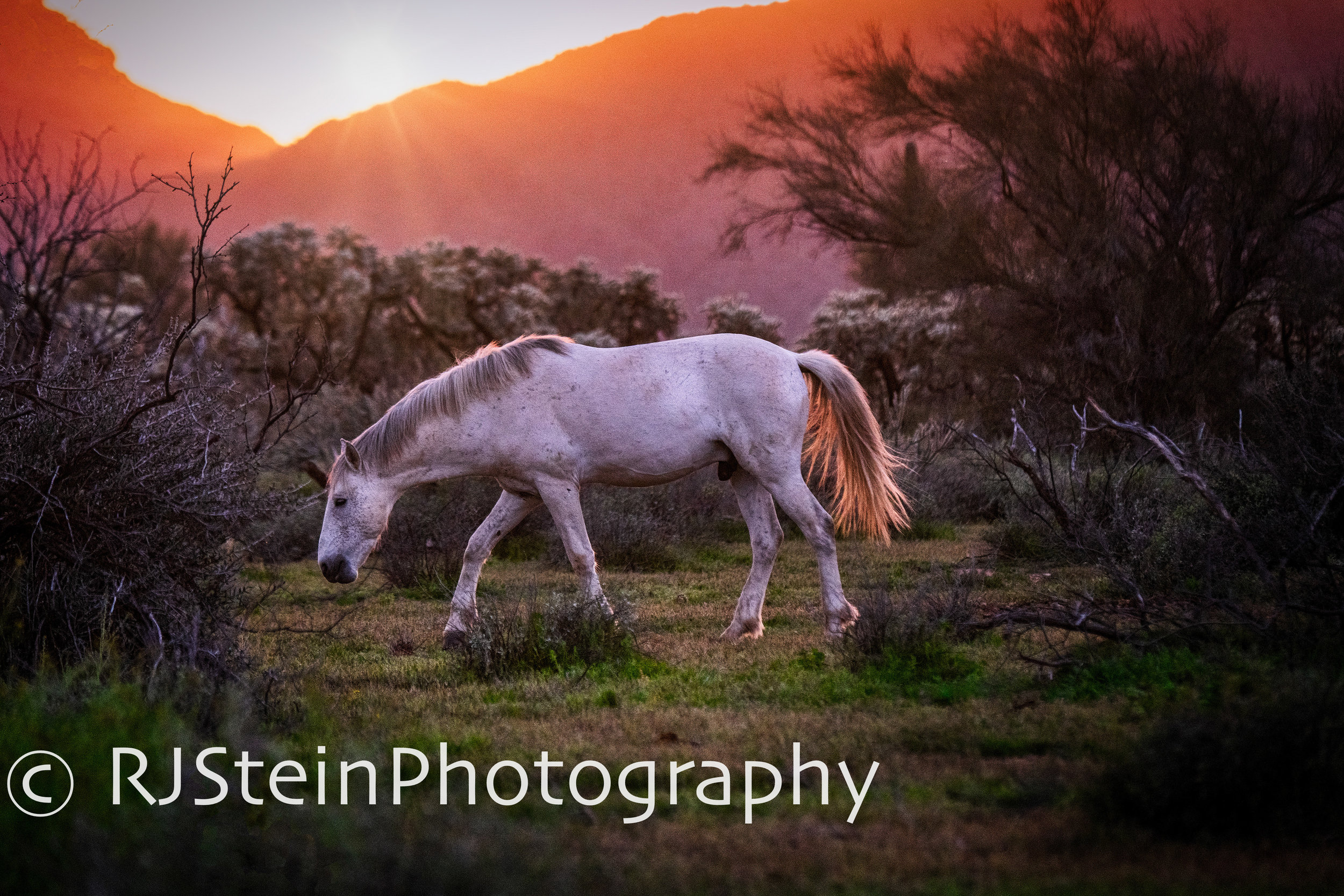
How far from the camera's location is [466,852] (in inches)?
102

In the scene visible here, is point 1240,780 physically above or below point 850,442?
below

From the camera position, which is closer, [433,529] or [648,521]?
[433,529]

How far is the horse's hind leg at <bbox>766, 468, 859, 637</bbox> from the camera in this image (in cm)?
670

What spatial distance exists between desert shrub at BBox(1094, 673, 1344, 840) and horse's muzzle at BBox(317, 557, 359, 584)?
4.93 m

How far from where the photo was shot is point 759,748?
4.05m

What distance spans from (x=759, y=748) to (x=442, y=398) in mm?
3791

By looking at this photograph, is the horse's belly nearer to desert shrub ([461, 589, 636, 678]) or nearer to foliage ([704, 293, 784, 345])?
desert shrub ([461, 589, 636, 678])

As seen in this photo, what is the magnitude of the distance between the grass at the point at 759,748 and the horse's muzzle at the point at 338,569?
0.39m

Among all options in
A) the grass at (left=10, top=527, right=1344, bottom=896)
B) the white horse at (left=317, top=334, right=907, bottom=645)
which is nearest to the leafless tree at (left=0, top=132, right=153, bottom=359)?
the white horse at (left=317, top=334, right=907, bottom=645)

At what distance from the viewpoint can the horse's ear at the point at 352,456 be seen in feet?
22.4

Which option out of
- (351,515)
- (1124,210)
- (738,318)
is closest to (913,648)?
(351,515)

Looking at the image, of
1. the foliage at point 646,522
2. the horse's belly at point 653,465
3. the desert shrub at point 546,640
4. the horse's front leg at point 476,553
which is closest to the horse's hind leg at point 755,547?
the horse's belly at point 653,465

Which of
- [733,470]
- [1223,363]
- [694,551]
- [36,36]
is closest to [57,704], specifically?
[733,470]

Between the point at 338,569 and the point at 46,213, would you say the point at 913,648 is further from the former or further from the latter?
the point at 46,213
